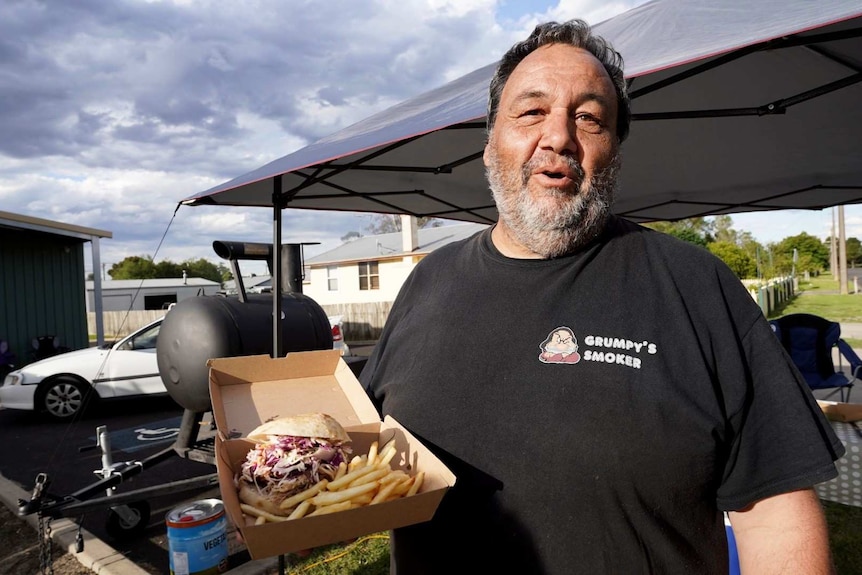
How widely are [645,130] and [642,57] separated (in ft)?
8.39

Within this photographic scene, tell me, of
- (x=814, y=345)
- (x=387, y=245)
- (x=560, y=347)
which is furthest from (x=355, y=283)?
(x=560, y=347)

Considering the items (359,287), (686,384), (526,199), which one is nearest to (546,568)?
(686,384)

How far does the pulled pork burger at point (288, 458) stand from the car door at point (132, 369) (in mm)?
8703

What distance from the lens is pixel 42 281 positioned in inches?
556

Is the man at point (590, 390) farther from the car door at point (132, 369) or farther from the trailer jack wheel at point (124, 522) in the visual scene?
the car door at point (132, 369)

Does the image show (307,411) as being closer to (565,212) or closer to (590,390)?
(590,390)

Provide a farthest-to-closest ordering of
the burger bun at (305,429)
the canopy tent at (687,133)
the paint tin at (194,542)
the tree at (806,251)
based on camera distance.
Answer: the tree at (806,251) < the paint tin at (194,542) < the canopy tent at (687,133) < the burger bun at (305,429)

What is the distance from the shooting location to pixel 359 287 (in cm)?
2936

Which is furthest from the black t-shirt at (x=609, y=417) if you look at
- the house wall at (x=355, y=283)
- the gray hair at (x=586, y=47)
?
the house wall at (x=355, y=283)

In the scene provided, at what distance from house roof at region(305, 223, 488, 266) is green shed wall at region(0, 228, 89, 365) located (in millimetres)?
14187

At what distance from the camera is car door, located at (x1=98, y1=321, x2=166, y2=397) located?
30.0 feet

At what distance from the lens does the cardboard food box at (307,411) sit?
1.20 metres

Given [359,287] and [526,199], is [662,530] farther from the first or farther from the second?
[359,287]

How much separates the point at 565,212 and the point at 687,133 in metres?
4.05
